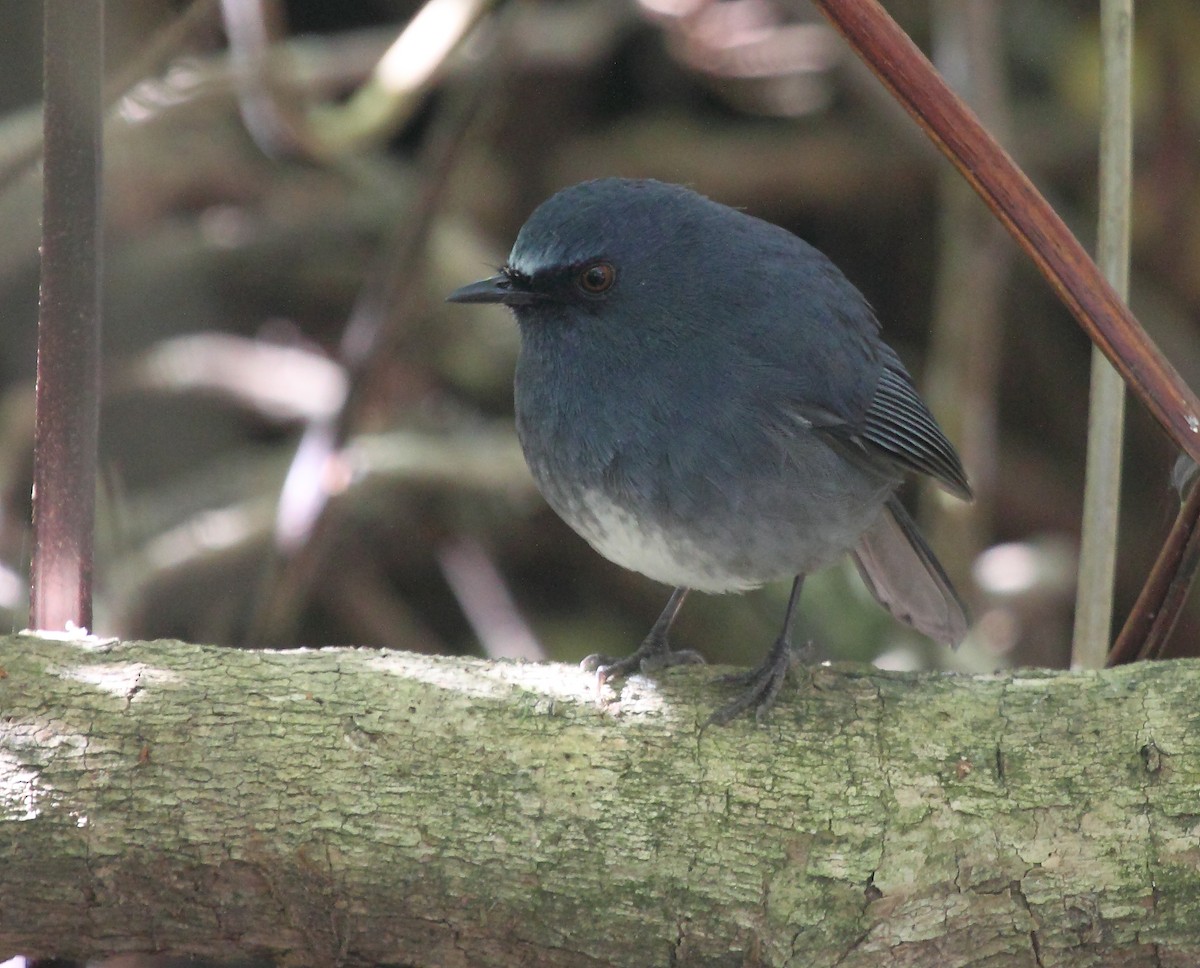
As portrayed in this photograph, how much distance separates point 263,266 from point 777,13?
8.00 ft

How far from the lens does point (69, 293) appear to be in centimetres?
241

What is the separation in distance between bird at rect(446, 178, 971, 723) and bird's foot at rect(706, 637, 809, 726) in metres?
0.01

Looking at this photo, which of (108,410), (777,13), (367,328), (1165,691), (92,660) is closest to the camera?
(92,660)

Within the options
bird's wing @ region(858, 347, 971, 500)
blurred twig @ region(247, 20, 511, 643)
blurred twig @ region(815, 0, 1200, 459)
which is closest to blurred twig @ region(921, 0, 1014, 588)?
bird's wing @ region(858, 347, 971, 500)

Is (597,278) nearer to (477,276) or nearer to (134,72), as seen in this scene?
(134,72)

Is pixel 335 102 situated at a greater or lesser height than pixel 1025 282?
greater

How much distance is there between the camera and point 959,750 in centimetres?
251

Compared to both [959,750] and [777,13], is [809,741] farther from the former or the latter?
[777,13]

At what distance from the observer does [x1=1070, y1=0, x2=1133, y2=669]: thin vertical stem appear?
242 cm

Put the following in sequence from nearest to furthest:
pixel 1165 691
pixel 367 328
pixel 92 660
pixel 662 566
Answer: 1. pixel 92 660
2. pixel 1165 691
3. pixel 662 566
4. pixel 367 328

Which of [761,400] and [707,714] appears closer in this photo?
[707,714]

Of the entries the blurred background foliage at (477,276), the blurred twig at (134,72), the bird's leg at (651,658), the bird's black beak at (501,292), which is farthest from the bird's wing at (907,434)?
the blurred twig at (134,72)

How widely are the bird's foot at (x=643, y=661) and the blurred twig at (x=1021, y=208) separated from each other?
1102 millimetres

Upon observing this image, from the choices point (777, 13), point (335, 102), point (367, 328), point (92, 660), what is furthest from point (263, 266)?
point (92, 660)
